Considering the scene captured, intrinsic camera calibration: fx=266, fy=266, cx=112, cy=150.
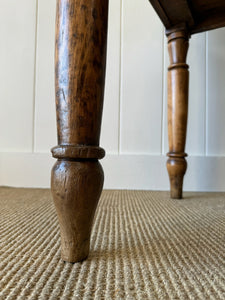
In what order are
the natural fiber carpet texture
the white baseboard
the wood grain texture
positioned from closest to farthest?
the natural fiber carpet texture
the wood grain texture
the white baseboard

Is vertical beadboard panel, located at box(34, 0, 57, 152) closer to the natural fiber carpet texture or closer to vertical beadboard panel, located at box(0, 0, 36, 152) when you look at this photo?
vertical beadboard panel, located at box(0, 0, 36, 152)

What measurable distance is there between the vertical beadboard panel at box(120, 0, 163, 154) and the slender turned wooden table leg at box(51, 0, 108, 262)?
2.43 ft

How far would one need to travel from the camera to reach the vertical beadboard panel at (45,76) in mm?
1021

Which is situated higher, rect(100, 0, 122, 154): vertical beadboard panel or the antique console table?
rect(100, 0, 122, 154): vertical beadboard panel

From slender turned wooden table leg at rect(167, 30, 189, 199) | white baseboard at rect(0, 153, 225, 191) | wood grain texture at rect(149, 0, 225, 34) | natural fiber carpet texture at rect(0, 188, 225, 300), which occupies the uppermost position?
wood grain texture at rect(149, 0, 225, 34)

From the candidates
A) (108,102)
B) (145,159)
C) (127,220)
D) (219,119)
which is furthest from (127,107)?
(127,220)

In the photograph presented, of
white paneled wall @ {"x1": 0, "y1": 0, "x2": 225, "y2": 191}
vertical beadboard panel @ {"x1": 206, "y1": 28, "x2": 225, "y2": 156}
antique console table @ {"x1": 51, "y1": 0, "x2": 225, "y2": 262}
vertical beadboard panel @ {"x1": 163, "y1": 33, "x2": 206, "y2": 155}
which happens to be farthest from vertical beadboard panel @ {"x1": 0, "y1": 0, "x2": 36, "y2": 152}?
antique console table @ {"x1": 51, "y1": 0, "x2": 225, "y2": 262}

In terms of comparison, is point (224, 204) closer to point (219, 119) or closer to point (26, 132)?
point (219, 119)

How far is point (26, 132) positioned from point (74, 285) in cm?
86

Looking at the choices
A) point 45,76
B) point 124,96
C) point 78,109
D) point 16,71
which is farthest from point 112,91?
point 78,109

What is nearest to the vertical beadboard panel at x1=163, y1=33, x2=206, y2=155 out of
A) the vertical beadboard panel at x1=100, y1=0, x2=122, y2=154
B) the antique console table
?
the vertical beadboard panel at x1=100, y1=0, x2=122, y2=154

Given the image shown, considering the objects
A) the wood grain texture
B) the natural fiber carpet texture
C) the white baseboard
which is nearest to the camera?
the natural fiber carpet texture

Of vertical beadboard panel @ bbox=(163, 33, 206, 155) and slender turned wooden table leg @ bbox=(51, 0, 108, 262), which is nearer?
slender turned wooden table leg @ bbox=(51, 0, 108, 262)

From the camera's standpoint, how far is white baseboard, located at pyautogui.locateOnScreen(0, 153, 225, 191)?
3.24 feet
